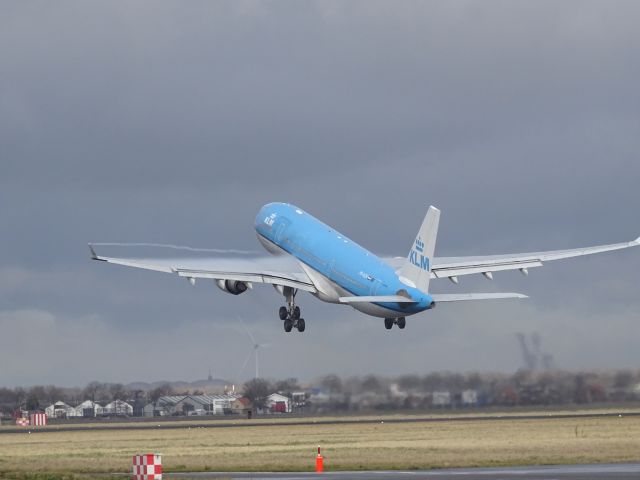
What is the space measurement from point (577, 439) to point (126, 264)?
35458 mm

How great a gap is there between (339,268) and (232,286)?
971cm

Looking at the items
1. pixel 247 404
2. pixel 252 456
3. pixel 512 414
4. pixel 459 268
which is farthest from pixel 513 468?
pixel 247 404

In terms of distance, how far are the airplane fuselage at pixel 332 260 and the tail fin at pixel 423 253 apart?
268 mm

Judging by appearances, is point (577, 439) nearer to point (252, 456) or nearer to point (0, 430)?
point (252, 456)

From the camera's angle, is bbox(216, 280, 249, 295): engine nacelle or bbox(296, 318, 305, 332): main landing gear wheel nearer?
bbox(296, 318, 305, 332): main landing gear wheel

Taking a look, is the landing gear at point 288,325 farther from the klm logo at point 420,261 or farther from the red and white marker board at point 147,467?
the red and white marker board at point 147,467

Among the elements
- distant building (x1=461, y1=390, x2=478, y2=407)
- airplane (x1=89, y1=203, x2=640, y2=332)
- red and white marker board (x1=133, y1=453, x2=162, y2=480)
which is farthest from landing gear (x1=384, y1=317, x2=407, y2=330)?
red and white marker board (x1=133, y1=453, x2=162, y2=480)

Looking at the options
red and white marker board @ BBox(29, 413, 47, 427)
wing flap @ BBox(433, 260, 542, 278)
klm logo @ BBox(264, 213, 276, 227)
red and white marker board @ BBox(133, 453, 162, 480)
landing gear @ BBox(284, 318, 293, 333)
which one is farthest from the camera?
red and white marker board @ BBox(29, 413, 47, 427)

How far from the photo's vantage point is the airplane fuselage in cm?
10275

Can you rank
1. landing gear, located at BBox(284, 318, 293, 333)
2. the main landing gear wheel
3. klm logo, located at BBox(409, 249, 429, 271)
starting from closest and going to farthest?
klm logo, located at BBox(409, 249, 429, 271) < the main landing gear wheel < landing gear, located at BBox(284, 318, 293, 333)

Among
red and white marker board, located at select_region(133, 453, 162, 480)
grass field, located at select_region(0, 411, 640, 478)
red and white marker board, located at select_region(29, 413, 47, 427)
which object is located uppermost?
red and white marker board, located at select_region(29, 413, 47, 427)

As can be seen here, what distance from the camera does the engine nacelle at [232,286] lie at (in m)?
114

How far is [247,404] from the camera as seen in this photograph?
175 meters

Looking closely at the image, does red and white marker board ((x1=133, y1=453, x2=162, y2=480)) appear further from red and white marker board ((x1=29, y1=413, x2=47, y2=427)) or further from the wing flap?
red and white marker board ((x1=29, y1=413, x2=47, y2=427))
